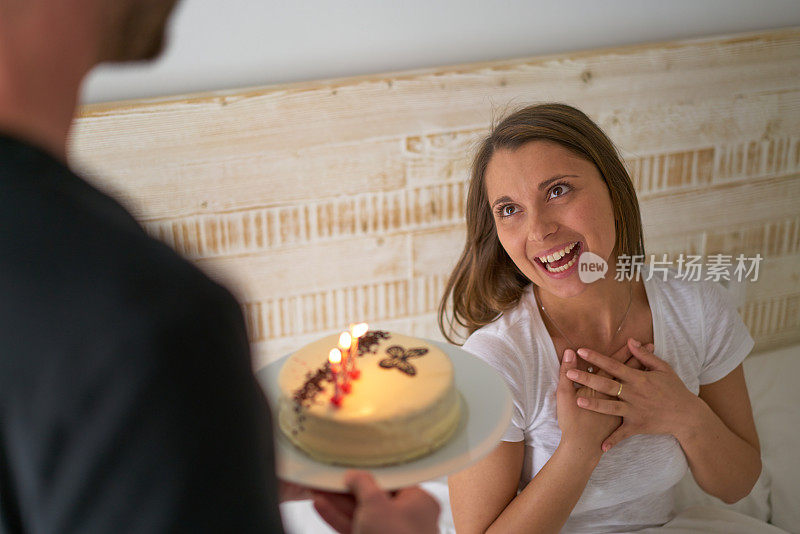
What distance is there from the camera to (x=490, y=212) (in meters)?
1.39

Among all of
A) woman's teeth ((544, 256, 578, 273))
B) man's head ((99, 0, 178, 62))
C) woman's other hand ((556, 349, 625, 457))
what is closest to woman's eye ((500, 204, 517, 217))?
woman's teeth ((544, 256, 578, 273))

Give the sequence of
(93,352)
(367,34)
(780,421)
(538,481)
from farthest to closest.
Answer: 1. (780,421)
2. (367,34)
3. (538,481)
4. (93,352)

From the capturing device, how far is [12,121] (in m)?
0.44

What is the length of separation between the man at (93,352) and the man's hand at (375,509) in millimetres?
201

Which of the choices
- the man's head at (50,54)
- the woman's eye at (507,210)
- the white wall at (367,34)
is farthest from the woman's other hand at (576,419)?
the man's head at (50,54)

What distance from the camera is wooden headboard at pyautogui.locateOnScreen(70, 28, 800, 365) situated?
165cm

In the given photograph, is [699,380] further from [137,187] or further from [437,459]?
[137,187]

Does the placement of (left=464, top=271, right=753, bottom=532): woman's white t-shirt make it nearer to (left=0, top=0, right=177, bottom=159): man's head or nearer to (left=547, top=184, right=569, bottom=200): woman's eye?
(left=547, top=184, right=569, bottom=200): woman's eye

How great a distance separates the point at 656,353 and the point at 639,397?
133mm

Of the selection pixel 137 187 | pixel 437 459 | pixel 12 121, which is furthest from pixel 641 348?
pixel 12 121

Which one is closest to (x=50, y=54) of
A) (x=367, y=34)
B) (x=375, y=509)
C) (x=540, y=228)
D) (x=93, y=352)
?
(x=93, y=352)

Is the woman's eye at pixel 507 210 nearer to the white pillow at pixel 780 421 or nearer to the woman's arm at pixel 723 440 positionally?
the woman's arm at pixel 723 440

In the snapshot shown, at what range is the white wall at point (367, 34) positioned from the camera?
1617mm

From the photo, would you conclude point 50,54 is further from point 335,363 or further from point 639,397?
point 639,397
